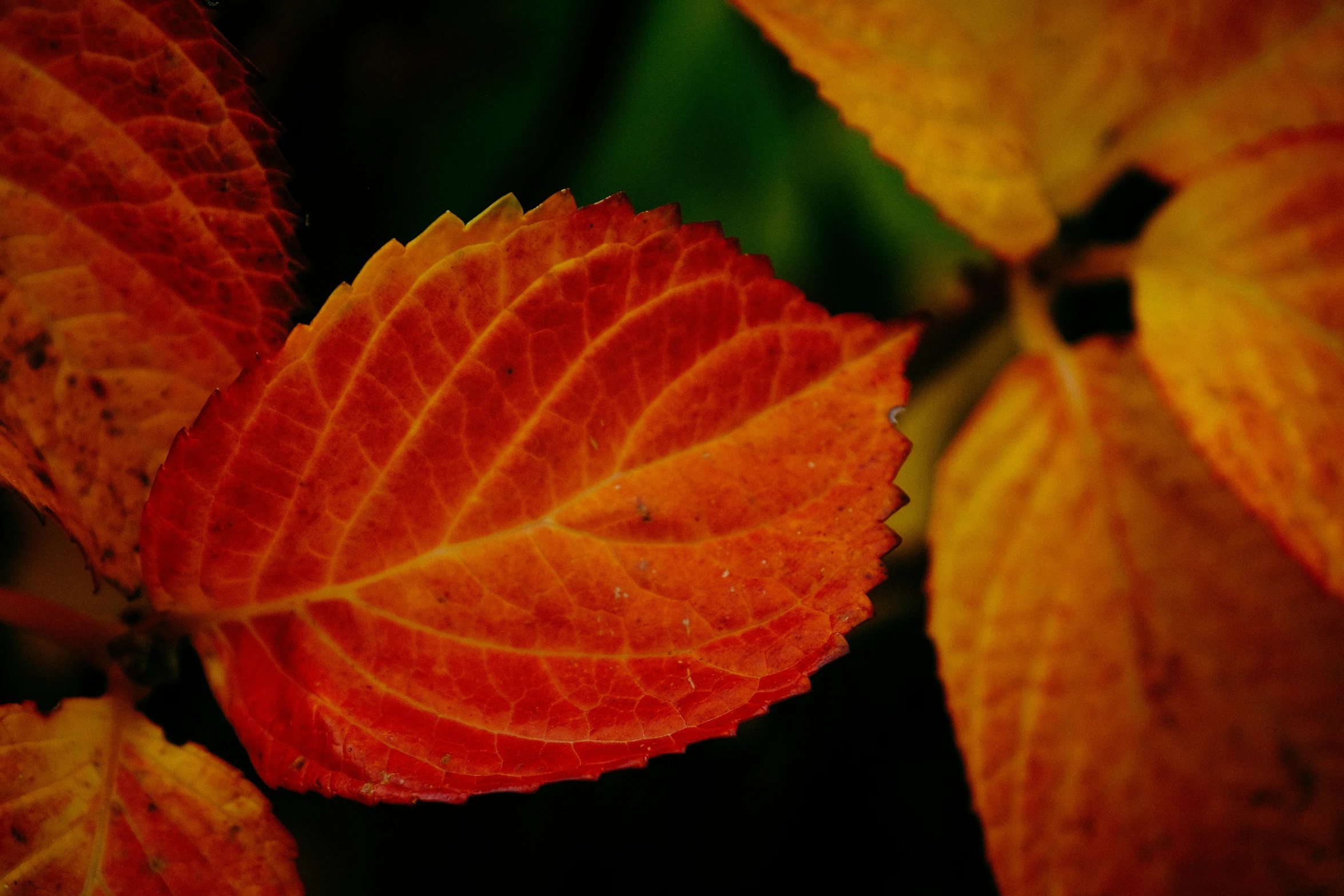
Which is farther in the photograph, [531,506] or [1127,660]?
[1127,660]

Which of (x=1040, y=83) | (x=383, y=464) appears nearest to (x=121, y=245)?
(x=383, y=464)

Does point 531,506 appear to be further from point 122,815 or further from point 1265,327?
point 1265,327

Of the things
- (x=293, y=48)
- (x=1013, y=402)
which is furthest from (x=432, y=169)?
(x=1013, y=402)

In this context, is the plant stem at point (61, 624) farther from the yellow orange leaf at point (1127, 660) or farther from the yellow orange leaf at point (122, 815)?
the yellow orange leaf at point (1127, 660)

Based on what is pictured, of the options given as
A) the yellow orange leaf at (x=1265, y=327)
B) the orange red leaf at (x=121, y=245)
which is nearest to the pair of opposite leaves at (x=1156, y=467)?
the yellow orange leaf at (x=1265, y=327)

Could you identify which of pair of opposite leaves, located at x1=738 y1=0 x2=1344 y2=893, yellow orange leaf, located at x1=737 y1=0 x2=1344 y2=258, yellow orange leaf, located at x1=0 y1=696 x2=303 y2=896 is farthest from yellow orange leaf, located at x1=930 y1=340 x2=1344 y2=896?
yellow orange leaf, located at x1=0 y1=696 x2=303 y2=896

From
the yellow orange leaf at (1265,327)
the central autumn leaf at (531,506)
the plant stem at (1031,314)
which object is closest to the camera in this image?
the central autumn leaf at (531,506)
